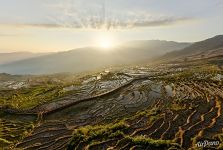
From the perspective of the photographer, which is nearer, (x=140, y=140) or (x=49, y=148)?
(x=140, y=140)

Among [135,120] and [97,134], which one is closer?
[97,134]

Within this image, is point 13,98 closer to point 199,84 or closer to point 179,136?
point 199,84

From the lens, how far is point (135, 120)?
41031 millimetres

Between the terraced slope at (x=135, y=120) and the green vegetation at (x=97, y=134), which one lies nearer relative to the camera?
the terraced slope at (x=135, y=120)

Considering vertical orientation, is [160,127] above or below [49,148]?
above

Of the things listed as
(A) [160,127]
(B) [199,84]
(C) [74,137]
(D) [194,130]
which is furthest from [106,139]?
(B) [199,84]

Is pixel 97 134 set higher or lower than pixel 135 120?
lower

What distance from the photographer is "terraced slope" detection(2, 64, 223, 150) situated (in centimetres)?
3250

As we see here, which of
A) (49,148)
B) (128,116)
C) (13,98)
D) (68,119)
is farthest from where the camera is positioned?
(13,98)

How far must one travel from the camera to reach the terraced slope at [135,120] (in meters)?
32.5

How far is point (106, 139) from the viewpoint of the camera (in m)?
34.2

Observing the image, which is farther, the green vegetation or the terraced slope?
the green vegetation

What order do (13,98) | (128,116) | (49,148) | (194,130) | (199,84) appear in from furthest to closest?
(13,98) < (199,84) < (128,116) < (49,148) < (194,130)

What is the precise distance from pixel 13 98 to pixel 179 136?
47.1 meters
